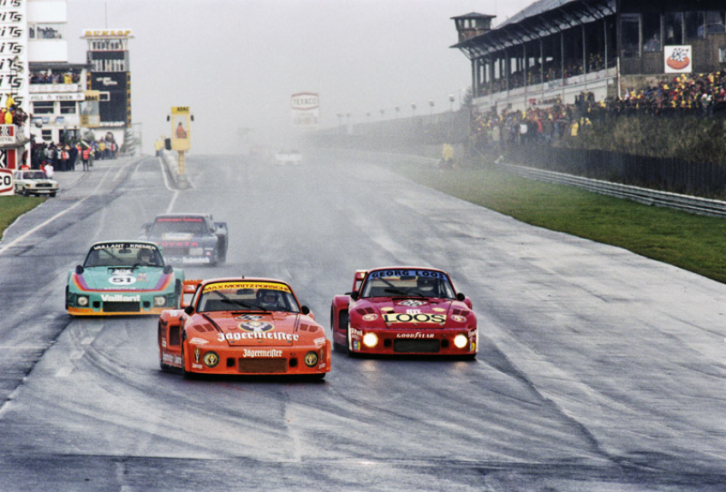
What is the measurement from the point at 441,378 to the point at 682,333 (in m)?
5.74

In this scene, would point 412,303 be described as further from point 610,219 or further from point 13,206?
point 13,206

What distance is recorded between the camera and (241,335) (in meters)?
12.0

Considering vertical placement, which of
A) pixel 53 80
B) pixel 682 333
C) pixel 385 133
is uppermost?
pixel 53 80

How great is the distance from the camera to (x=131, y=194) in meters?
51.8

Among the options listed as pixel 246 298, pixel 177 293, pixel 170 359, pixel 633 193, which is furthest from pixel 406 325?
pixel 633 193

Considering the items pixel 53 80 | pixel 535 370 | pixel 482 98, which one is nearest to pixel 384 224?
pixel 535 370

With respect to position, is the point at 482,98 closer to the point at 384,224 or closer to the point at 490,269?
the point at 384,224

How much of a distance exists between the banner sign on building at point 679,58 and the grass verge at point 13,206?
31056 millimetres

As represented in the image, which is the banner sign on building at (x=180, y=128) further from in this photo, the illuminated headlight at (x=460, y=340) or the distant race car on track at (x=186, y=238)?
the illuminated headlight at (x=460, y=340)

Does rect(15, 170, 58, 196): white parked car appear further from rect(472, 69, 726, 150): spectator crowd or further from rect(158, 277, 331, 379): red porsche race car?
rect(158, 277, 331, 379): red porsche race car

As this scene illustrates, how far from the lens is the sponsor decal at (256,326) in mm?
12156

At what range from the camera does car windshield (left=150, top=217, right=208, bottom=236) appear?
83.0 ft

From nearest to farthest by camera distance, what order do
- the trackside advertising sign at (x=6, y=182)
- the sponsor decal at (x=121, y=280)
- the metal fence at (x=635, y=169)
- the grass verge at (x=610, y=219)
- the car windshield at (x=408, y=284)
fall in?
1. the car windshield at (x=408, y=284)
2. the sponsor decal at (x=121, y=280)
3. the grass verge at (x=610, y=219)
4. the metal fence at (x=635, y=169)
5. the trackside advertising sign at (x=6, y=182)

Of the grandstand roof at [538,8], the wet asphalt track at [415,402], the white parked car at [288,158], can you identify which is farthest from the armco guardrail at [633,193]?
the white parked car at [288,158]
